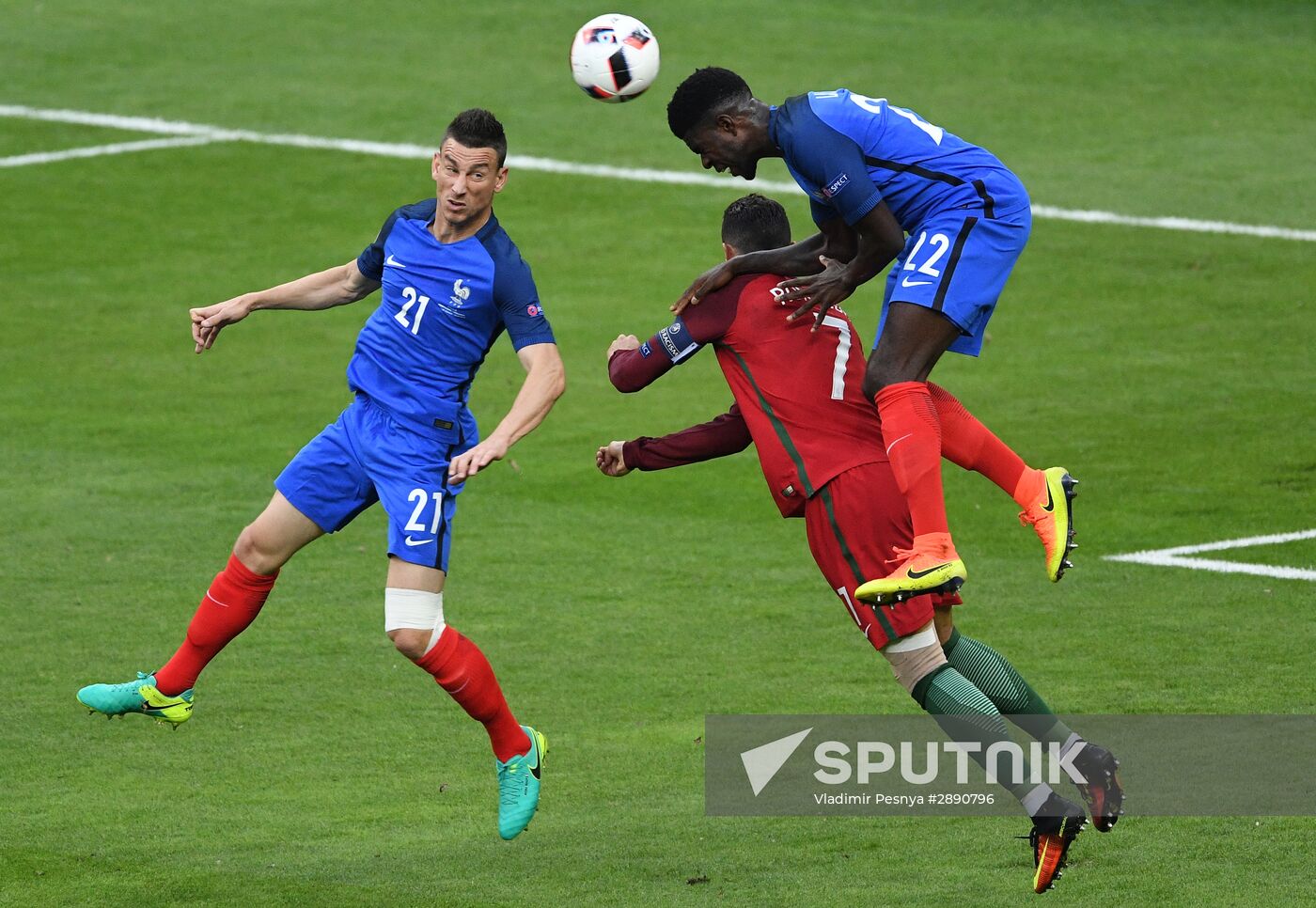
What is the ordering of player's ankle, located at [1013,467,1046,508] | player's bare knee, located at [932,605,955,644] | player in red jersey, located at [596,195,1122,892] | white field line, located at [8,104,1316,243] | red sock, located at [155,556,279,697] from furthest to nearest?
1. white field line, located at [8,104,1316,243]
2. red sock, located at [155,556,279,697]
3. player's ankle, located at [1013,467,1046,508]
4. player's bare knee, located at [932,605,955,644]
5. player in red jersey, located at [596,195,1122,892]

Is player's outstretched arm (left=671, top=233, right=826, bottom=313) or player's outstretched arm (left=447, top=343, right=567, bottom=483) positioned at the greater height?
player's outstretched arm (left=671, top=233, right=826, bottom=313)

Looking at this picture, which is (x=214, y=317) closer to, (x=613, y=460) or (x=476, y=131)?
(x=476, y=131)

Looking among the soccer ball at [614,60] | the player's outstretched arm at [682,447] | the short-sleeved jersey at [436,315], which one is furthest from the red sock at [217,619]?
the soccer ball at [614,60]

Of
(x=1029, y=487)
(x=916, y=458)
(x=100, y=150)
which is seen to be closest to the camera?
(x=916, y=458)

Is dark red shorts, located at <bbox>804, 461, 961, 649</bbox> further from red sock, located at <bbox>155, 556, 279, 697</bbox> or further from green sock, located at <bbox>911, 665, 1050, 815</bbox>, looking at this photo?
red sock, located at <bbox>155, 556, 279, 697</bbox>

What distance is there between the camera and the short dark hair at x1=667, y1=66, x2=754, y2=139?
328 inches

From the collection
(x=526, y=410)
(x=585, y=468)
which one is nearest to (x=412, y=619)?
(x=526, y=410)

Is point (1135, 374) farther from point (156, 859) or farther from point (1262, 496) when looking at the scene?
point (156, 859)

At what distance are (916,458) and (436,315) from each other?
6.97ft

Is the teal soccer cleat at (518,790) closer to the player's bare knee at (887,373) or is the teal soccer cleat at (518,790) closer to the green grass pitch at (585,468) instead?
the green grass pitch at (585,468)

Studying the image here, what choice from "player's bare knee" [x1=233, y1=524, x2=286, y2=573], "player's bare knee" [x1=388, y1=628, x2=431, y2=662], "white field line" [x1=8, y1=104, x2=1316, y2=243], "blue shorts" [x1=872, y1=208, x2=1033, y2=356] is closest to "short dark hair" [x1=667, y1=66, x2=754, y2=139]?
"blue shorts" [x1=872, y1=208, x2=1033, y2=356]

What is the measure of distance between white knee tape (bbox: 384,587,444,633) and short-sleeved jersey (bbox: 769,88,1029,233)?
229cm

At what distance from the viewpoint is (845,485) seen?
8367mm

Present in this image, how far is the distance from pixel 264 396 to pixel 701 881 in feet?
30.3
